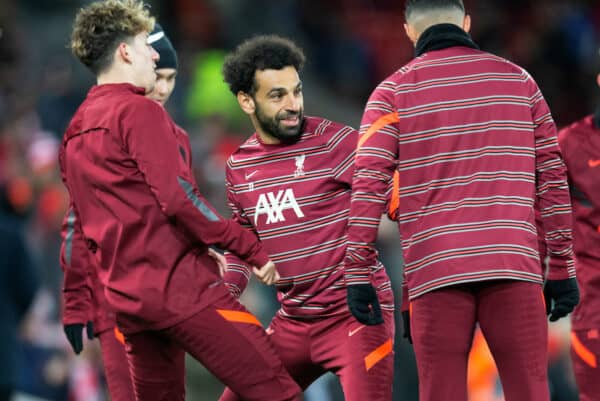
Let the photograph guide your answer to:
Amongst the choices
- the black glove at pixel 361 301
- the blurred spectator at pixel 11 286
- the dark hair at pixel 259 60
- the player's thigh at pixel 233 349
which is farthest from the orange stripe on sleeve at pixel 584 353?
the blurred spectator at pixel 11 286

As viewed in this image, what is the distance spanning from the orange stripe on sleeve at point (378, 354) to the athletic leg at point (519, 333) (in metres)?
0.64

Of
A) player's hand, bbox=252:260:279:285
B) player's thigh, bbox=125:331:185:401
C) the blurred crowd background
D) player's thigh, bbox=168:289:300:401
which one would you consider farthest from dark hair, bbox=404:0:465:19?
the blurred crowd background

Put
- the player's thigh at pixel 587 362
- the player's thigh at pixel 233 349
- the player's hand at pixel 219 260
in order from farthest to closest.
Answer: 1. the player's thigh at pixel 587 362
2. the player's hand at pixel 219 260
3. the player's thigh at pixel 233 349

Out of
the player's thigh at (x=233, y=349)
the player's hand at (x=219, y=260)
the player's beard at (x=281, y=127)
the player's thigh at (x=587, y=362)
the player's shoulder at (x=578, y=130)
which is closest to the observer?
the player's thigh at (x=233, y=349)

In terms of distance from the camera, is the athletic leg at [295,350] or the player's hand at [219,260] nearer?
the player's hand at [219,260]

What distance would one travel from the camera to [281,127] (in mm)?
6188

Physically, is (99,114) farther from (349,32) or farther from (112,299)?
(349,32)

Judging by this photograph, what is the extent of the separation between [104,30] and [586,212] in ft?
8.47

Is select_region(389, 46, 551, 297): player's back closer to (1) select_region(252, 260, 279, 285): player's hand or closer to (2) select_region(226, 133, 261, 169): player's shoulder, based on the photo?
(1) select_region(252, 260, 279, 285): player's hand

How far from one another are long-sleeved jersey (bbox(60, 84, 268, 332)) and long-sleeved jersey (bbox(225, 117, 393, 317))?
1.70ft

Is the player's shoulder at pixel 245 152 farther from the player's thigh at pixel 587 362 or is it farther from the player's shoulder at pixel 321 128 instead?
the player's thigh at pixel 587 362

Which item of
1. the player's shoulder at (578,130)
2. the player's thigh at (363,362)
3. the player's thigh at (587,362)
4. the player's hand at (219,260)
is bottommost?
the player's thigh at (587,362)

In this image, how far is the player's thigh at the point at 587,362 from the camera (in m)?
6.59

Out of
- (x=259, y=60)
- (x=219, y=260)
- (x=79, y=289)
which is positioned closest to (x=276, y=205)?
(x=219, y=260)
